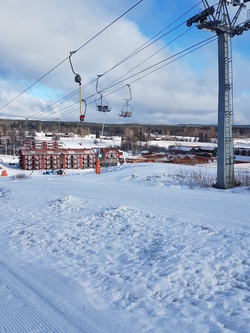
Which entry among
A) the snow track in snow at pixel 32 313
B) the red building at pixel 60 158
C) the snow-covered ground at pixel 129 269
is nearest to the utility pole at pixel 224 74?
the snow-covered ground at pixel 129 269

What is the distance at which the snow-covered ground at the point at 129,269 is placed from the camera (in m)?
2.90

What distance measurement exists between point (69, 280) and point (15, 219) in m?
3.67

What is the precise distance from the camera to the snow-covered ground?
2896 millimetres

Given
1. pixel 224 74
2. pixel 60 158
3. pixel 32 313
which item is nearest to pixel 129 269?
pixel 32 313

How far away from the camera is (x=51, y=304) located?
10.7 feet

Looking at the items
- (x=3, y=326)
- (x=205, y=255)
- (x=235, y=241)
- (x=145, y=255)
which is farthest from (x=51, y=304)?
(x=235, y=241)

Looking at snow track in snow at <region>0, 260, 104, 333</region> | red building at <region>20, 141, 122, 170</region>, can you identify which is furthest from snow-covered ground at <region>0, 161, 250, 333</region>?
red building at <region>20, 141, 122, 170</region>

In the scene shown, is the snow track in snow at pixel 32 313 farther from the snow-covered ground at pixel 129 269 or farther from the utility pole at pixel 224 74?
the utility pole at pixel 224 74

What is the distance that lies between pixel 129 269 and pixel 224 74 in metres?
8.09

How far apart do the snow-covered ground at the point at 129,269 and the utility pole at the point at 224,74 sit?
320 cm

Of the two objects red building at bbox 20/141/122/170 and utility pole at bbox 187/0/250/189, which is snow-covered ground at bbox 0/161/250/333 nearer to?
utility pole at bbox 187/0/250/189

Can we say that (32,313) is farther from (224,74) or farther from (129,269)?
(224,74)

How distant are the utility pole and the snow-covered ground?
10.5 feet

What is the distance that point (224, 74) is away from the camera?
31.7 ft
